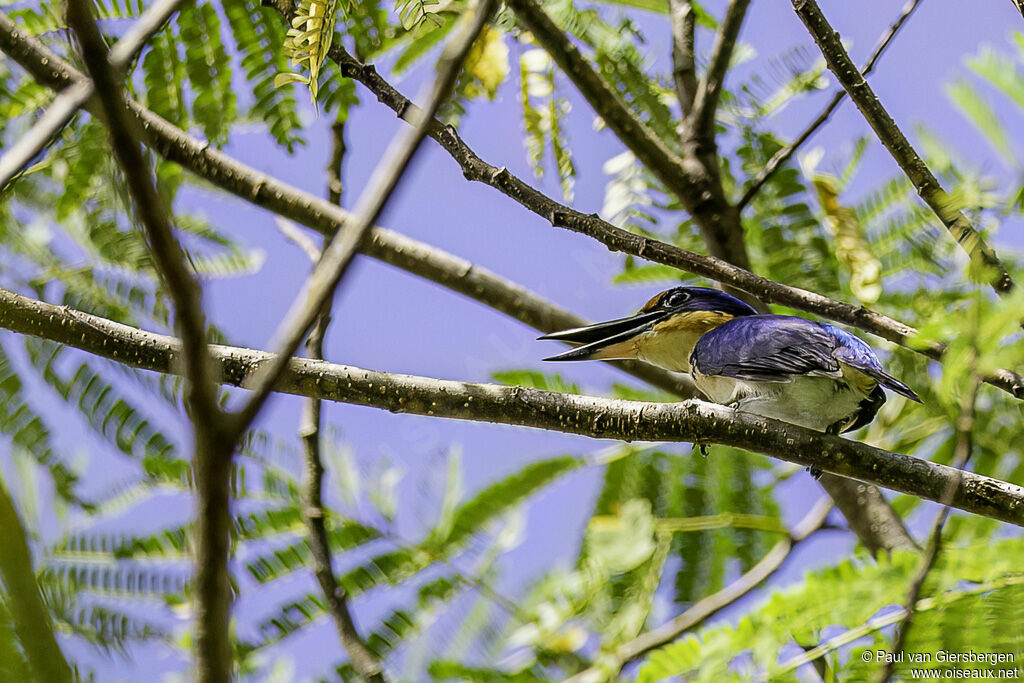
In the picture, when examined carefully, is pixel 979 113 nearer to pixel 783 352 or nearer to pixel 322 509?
pixel 783 352

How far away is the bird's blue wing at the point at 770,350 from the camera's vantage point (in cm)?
234

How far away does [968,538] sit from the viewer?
296 cm

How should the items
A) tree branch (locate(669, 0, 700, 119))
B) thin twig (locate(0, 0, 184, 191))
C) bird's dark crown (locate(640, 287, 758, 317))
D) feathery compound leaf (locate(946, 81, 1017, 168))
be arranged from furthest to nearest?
1. tree branch (locate(669, 0, 700, 119))
2. bird's dark crown (locate(640, 287, 758, 317))
3. feathery compound leaf (locate(946, 81, 1017, 168))
4. thin twig (locate(0, 0, 184, 191))

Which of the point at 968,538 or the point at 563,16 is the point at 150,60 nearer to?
the point at 563,16

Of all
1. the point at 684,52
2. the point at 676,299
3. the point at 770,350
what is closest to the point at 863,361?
the point at 770,350

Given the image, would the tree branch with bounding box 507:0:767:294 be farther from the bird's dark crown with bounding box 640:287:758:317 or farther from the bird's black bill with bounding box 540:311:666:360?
the bird's black bill with bounding box 540:311:666:360

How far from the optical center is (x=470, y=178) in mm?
1966

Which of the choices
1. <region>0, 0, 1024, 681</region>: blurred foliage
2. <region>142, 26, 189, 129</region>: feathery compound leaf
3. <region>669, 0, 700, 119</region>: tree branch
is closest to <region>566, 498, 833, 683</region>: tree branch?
<region>0, 0, 1024, 681</region>: blurred foliage

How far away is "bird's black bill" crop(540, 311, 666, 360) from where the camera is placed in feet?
8.70

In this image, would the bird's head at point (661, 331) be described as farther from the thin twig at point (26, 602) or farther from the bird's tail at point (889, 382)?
the thin twig at point (26, 602)

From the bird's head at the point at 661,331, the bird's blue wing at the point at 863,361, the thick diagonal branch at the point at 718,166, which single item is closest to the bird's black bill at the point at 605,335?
the bird's head at the point at 661,331

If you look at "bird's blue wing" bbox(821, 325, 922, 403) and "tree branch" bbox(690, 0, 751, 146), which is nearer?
"bird's blue wing" bbox(821, 325, 922, 403)

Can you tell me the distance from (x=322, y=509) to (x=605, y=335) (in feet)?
3.22

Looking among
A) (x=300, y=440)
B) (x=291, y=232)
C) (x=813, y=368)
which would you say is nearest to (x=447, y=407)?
(x=813, y=368)
